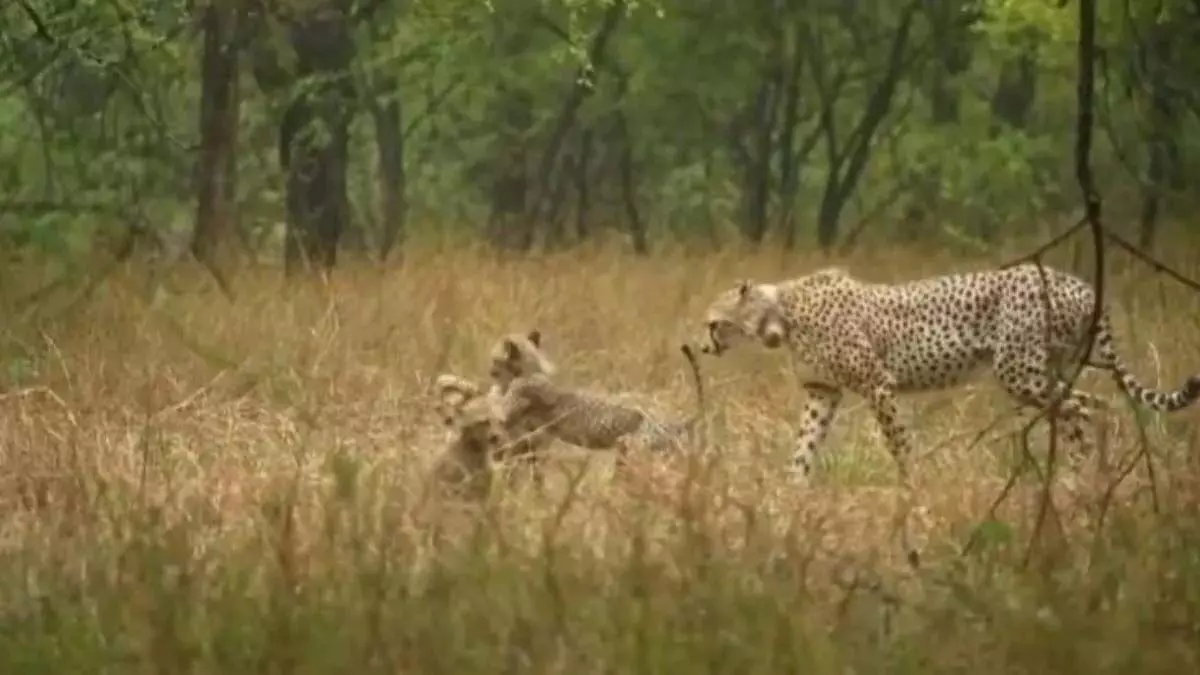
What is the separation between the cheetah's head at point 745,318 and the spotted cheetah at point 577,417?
872 millimetres

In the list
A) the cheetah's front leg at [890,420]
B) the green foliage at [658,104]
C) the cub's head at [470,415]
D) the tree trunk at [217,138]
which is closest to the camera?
the cub's head at [470,415]

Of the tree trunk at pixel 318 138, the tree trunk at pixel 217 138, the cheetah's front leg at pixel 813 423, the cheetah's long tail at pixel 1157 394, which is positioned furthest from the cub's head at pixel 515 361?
the tree trunk at pixel 318 138

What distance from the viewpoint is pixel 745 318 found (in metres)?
8.23

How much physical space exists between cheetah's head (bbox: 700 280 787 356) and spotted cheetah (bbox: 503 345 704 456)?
0.87 m

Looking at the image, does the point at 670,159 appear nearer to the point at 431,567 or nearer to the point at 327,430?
the point at 327,430

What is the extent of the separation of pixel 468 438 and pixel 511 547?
1.71 metres

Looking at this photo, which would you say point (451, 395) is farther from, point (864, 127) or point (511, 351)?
point (864, 127)

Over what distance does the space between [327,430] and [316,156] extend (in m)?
8.96

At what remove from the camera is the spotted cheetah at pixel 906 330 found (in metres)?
8.15

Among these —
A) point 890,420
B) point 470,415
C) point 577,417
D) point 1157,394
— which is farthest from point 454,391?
point 1157,394

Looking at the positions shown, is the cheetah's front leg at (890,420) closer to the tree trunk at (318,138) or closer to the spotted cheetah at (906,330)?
the spotted cheetah at (906,330)

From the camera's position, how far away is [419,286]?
10.8 m

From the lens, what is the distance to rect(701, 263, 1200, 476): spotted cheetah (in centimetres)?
815

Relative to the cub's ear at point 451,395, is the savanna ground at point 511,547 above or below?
above
